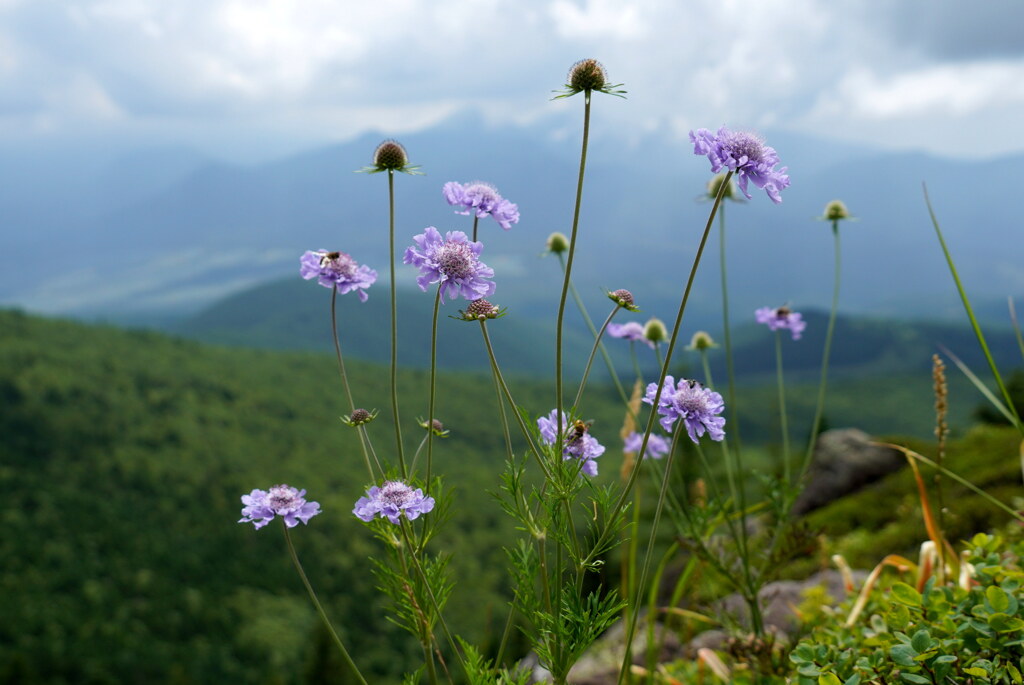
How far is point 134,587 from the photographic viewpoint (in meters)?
62.0

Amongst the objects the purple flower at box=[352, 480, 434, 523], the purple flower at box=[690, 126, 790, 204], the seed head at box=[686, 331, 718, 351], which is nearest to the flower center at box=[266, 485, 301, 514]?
the purple flower at box=[352, 480, 434, 523]

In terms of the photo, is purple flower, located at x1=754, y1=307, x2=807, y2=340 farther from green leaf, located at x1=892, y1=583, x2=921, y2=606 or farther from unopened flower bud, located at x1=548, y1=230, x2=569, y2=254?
green leaf, located at x1=892, y1=583, x2=921, y2=606

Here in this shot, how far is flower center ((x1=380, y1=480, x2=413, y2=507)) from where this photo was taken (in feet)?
6.98

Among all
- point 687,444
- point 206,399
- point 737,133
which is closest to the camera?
point 737,133

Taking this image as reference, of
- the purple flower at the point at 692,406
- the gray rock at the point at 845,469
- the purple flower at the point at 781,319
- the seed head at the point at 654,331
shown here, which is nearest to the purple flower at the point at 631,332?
the seed head at the point at 654,331

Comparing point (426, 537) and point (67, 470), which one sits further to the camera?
point (67, 470)

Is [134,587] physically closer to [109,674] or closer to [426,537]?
[109,674]

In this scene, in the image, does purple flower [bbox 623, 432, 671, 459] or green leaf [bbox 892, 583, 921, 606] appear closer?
green leaf [bbox 892, 583, 921, 606]

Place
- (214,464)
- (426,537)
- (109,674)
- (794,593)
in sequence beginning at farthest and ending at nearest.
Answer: (214,464), (109,674), (794,593), (426,537)

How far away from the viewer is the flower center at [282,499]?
95.8 inches

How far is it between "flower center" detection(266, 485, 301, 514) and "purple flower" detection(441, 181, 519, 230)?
1165mm

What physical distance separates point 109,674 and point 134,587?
14.8 meters

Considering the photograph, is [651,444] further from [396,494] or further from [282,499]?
[282,499]

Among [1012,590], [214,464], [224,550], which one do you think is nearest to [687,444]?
[1012,590]
